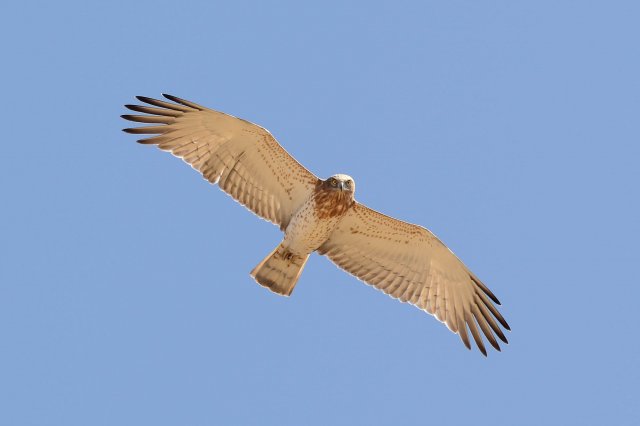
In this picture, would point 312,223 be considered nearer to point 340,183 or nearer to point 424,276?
point 340,183

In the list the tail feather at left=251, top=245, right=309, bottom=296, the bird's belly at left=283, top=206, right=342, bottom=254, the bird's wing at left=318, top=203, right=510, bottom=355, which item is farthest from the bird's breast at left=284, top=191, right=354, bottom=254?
the bird's wing at left=318, top=203, right=510, bottom=355

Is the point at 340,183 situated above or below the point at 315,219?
above

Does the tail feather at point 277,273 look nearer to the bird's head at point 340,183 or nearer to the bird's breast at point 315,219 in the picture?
the bird's breast at point 315,219

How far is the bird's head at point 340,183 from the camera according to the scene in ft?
62.4

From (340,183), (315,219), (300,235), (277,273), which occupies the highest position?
(340,183)

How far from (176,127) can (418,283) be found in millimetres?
4743

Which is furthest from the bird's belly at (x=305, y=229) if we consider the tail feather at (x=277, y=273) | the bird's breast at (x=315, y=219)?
the tail feather at (x=277, y=273)

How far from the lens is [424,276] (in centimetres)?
2070

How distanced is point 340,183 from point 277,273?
5.78 feet

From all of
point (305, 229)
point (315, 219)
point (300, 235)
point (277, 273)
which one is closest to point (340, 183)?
point (315, 219)

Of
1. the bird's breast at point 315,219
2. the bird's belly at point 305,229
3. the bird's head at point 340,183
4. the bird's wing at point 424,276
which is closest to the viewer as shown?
the bird's head at point 340,183

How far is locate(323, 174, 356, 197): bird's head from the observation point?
19031 mm

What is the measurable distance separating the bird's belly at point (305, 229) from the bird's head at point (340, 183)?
53cm

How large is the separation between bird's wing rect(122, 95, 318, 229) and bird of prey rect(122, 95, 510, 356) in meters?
0.02
